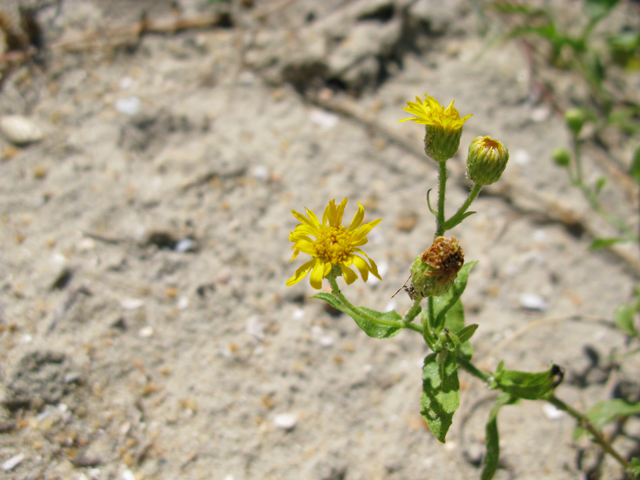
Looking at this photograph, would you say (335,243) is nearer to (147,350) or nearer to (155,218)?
(147,350)

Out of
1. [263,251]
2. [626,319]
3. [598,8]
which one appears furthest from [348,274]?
[598,8]

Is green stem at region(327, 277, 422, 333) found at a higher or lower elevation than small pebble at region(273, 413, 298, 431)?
higher

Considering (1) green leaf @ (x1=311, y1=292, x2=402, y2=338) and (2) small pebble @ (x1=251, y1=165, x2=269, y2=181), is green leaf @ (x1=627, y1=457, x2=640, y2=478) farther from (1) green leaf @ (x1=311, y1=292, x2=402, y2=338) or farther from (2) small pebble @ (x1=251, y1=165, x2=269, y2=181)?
(2) small pebble @ (x1=251, y1=165, x2=269, y2=181)

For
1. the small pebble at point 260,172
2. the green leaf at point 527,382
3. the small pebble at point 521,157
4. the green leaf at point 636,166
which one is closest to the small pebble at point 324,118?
the small pebble at point 260,172

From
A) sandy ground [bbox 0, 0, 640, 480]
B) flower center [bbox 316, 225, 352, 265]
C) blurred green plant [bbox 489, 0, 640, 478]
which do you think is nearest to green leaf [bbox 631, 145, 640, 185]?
blurred green plant [bbox 489, 0, 640, 478]

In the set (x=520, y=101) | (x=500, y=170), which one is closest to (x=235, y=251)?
(x=500, y=170)
